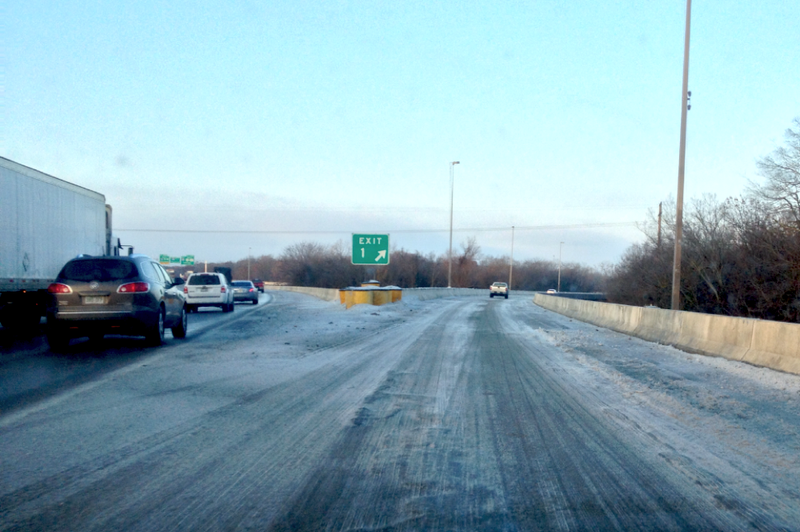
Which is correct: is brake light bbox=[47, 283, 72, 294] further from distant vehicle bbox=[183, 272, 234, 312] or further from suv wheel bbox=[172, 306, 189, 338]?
distant vehicle bbox=[183, 272, 234, 312]

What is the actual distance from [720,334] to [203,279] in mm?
22978

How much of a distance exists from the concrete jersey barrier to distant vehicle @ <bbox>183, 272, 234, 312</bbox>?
57.8 ft

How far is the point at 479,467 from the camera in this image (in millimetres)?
5281

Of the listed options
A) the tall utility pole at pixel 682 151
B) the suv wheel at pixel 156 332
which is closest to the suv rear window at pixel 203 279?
the suv wheel at pixel 156 332

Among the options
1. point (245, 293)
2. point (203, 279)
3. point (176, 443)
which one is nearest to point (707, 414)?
point (176, 443)

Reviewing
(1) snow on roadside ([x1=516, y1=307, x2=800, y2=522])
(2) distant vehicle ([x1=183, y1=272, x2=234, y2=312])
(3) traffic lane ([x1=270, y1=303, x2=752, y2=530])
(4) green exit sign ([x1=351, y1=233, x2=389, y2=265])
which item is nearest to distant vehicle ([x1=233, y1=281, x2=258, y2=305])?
(4) green exit sign ([x1=351, y1=233, x2=389, y2=265])

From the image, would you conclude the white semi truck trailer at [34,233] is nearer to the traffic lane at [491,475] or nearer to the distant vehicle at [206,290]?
the distant vehicle at [206,290]

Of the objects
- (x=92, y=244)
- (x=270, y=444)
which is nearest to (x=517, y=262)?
(x=92, y=244)

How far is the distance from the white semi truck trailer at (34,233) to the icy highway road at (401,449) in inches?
215

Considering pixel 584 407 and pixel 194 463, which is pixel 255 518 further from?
pixel 584 407

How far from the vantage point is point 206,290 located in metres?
29.4

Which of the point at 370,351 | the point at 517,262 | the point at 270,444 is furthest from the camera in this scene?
the point at 517,262

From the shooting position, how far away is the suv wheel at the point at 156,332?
42.5 feet

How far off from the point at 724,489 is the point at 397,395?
4386 millimetres
